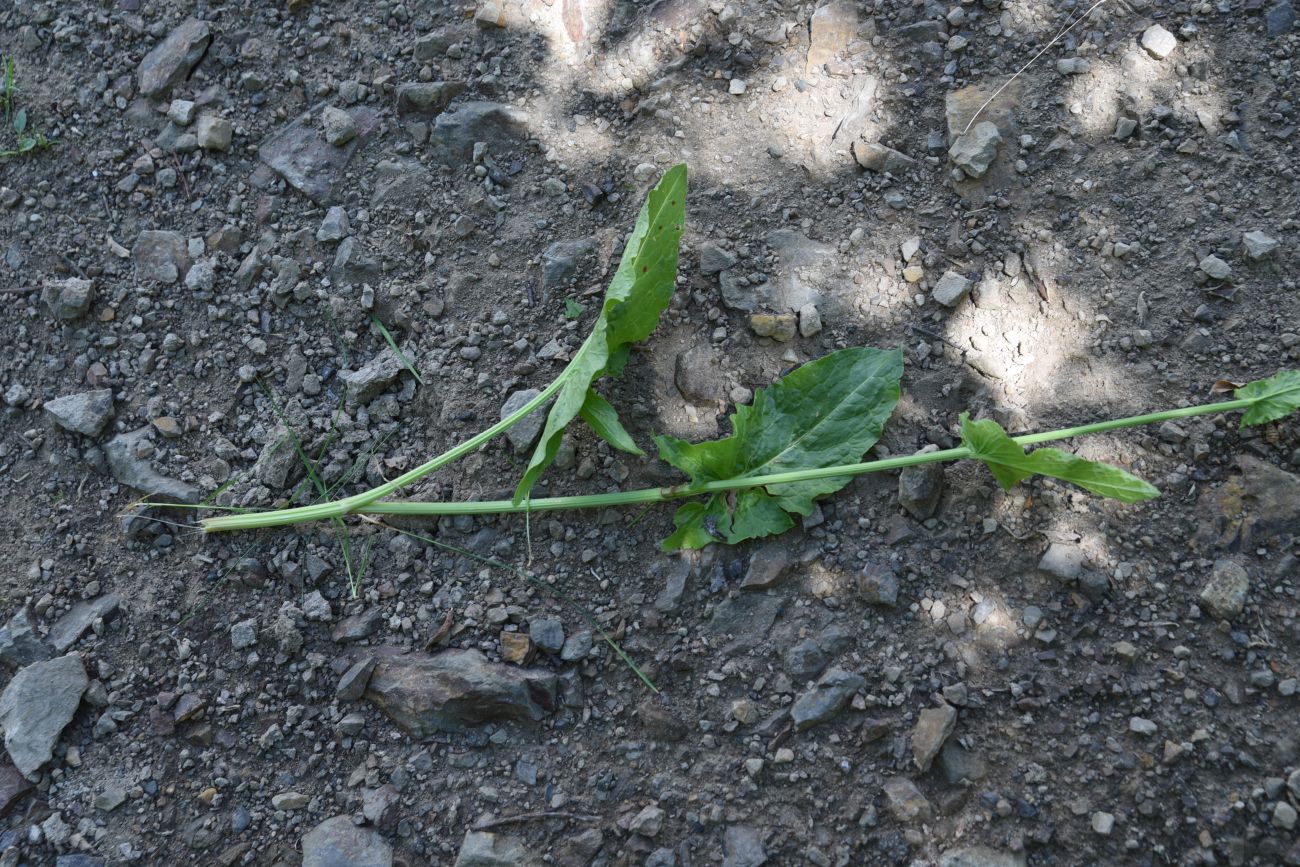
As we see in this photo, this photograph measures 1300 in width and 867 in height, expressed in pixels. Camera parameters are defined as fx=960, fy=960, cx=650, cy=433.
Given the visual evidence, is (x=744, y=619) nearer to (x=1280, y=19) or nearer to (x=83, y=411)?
(x=83, y=411)

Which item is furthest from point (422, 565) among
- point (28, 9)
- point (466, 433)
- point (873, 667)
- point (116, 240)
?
point (28, 9)

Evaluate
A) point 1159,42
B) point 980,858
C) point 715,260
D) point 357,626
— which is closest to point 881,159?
point 715,260

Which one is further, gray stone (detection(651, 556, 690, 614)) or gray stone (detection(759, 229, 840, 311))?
gray stone (detection(759, 229, 840, 311))

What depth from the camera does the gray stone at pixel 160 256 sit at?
9.49ft

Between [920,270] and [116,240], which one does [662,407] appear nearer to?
[920,270]

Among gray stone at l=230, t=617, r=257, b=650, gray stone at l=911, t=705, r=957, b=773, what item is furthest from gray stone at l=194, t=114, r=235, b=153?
gray stone at l=911, t=705, r=957, b=773

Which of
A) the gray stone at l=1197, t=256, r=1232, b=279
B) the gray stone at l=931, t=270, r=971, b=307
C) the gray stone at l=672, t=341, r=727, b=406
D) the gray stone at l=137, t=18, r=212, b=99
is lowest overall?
the gray stone at l=1197, t=256, r=1232, b=279

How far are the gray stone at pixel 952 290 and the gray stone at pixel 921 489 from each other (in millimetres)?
453

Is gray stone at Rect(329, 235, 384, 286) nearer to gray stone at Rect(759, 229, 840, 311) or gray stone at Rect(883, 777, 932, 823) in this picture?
gray stone at Rect(759, 229, 840, 311)

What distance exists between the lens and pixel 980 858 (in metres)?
2.00

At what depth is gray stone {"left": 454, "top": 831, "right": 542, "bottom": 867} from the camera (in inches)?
83.7

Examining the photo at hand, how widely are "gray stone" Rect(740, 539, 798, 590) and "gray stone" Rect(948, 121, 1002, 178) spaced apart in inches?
45.5

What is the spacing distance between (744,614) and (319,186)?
183 centimetres

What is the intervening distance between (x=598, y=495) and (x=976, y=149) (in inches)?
55.0
